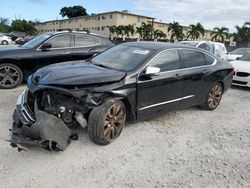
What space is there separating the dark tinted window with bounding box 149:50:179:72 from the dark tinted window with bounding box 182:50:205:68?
0.28 m

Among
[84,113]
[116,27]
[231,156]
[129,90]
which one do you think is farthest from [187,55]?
[116,27]

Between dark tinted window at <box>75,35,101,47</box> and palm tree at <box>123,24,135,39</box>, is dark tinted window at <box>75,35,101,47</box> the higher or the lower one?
the lower one

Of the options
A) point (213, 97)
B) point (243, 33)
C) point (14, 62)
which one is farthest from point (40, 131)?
point (243, 33)

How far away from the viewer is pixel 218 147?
4668 mm

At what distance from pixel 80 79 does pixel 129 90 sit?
2.77ft

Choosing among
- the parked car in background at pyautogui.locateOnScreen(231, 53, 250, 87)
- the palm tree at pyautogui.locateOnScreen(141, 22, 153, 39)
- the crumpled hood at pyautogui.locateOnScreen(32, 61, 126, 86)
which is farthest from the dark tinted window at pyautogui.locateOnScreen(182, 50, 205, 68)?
the palm tree at pyautogui.locateOnScreen(141, 22, 153, 39)

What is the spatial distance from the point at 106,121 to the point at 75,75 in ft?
2.76

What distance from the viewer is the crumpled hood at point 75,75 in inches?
165

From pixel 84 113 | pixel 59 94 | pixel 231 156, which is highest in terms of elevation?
pixel 59 94

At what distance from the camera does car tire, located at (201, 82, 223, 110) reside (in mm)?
6418

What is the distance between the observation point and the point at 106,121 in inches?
169

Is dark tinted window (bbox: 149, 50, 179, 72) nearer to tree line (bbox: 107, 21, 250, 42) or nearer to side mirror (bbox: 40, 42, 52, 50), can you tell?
side mirror (bbox: 40, 42, 52, 50)

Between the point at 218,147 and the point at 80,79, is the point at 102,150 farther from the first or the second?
the point at 218,147

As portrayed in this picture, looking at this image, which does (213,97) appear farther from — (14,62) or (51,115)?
(14,62)
